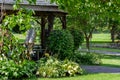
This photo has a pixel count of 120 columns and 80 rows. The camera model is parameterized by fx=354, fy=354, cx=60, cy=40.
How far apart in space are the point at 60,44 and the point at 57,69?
12.0 feet

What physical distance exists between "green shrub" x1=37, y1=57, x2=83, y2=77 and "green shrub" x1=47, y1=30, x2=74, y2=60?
9.23 feet

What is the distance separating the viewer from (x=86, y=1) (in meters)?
4.94

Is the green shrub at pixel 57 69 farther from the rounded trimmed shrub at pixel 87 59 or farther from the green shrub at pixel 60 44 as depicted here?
the rounded trimmed shrub at pixel 87 59

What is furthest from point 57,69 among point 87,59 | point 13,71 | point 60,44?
point 87,59

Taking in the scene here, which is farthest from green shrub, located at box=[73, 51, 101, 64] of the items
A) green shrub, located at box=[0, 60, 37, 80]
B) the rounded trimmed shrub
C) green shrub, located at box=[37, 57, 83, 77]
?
green shrub, located at box=[0, 60, 37, 80]

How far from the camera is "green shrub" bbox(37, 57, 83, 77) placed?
595 inches

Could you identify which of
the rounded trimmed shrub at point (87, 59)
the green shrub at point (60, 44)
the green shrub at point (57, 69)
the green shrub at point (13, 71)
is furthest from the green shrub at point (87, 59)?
the green shrub at point (13, 71)

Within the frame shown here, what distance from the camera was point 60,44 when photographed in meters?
18.9

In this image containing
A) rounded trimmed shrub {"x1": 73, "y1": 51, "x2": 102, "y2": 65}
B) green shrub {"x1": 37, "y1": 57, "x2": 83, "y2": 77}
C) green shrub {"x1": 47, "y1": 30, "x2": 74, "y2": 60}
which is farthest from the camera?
rounded trimmed shrub {"x1": 73, "y1": 51, "x2": 102, "y2": 65}

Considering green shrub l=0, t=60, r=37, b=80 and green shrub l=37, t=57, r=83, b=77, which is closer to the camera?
green shrub l=0, t=60, r=37, b=80

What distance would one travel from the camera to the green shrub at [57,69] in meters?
15.1

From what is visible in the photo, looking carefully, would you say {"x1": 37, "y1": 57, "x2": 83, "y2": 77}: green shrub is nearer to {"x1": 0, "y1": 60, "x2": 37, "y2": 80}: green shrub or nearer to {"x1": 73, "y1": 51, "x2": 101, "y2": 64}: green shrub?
{"x1": 0, "y1": 60, "x2": 37, "y2": 80}: green shrub

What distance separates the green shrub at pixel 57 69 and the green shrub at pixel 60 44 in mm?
2814

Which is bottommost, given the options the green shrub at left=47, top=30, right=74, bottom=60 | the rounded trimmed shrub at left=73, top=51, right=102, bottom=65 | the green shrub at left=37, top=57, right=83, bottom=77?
the rounded trimmed shrub at left=73, top=51, right=102, bottom=65
